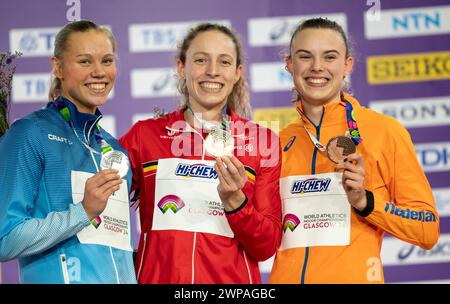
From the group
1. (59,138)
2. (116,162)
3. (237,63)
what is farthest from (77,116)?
(237,63)

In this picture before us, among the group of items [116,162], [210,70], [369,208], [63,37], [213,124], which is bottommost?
[369,208]

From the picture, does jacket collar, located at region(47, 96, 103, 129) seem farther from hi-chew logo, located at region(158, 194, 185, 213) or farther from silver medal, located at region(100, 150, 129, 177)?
hi-chew logo, located at region(158, 194, 185, 213)

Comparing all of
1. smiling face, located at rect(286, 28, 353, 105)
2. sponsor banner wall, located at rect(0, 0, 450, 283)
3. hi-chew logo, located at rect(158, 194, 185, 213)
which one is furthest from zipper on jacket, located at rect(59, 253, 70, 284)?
sponsor banner wall, located at rect(0, 0, 450, 283)

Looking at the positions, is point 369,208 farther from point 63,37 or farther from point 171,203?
point 63,37

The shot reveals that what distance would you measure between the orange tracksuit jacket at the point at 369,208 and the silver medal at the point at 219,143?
30 cm

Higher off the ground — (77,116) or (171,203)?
(77,116)

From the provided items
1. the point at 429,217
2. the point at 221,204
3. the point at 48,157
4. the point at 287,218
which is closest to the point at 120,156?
the point at 48,157

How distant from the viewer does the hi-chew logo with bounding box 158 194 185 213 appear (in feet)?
8.71

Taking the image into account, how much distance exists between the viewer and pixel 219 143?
103 inches

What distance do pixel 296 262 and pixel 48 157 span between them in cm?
98

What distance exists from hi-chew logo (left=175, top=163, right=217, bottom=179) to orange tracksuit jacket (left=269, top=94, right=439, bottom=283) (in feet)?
0.98

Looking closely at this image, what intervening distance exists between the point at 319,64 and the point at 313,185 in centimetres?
48

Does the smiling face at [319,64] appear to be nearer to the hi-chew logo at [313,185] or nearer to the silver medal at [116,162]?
the hi-chew logo at [313,185]

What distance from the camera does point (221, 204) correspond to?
2.69 meters
